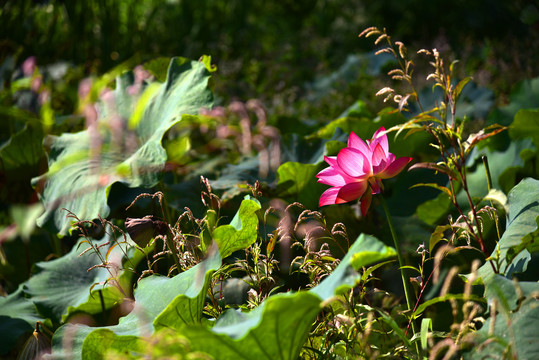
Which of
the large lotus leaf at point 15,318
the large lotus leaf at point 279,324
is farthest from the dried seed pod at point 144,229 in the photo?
the large lotus leaf at point 15,318

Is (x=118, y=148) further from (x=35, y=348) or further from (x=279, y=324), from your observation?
(x=279, y=324)

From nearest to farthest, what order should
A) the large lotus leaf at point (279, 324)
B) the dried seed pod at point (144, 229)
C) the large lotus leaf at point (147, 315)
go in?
the large lotus leaf at point (279, 324) → the large lotus leaf at point (147, 315) → the dried seed pod at point (144, 229)

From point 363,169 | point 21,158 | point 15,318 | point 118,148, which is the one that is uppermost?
point 363,169

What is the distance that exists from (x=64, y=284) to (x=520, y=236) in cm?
109

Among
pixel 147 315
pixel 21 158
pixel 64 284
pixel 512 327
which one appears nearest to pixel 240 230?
pixel 147 315

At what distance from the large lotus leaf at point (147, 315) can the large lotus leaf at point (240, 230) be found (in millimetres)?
43

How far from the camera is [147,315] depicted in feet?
3.03

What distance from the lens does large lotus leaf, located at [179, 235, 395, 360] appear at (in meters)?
0.65

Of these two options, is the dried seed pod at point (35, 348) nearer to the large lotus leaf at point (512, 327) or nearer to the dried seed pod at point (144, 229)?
the dried seed pod at point (144, 229)

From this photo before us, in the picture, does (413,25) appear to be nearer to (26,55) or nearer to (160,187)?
(26,55)

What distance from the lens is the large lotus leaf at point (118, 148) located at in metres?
1.31

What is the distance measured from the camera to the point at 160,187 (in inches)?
54.2

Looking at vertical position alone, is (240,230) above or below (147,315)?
above

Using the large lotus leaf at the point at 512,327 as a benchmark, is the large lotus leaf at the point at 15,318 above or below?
below
